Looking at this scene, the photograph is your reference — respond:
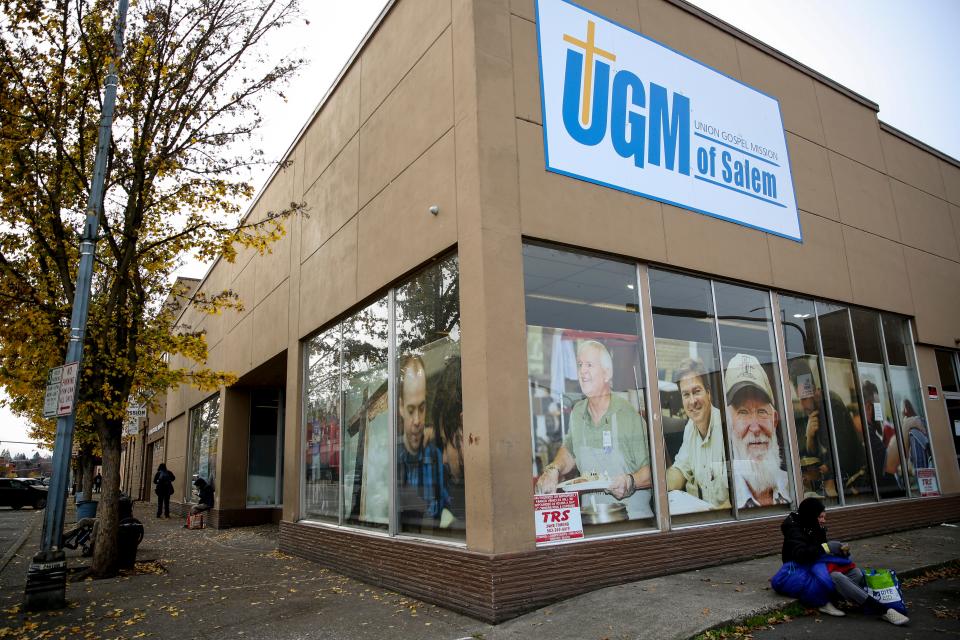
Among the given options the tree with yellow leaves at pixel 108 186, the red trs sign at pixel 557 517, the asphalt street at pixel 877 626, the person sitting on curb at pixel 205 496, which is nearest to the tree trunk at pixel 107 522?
the tree with yellow leaves at pixel 108 186

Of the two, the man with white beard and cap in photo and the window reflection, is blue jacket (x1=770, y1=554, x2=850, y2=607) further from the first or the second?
the window reflection

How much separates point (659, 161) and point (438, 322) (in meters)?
4.14

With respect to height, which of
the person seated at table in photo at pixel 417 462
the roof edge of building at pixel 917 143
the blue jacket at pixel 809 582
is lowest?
the blue jacket at pixel 809 582

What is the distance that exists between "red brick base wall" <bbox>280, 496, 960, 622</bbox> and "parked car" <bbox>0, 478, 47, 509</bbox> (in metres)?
30.7

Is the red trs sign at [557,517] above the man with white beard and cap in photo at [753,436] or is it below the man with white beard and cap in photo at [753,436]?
below

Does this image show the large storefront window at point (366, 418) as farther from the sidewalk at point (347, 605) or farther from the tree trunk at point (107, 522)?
the tree trunk at point (107, 522)

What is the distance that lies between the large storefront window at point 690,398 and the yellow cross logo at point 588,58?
2.43m

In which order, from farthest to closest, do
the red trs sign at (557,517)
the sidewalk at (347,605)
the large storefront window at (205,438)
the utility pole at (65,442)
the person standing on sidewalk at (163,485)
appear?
the person standing on sidewalk at (163,485), the large storefront window at (205,438), the utility pole at (65,442), the red trs sign at (557,517), the sidewalk at (347,605)

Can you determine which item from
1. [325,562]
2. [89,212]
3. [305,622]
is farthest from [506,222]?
[325,562]

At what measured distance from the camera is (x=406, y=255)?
28.9ft

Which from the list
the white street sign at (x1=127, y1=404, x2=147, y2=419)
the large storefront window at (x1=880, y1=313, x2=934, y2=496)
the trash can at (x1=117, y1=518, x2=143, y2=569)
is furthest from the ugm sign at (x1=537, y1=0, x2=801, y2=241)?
the white street sign at (x1=127, y1=404, x2=147, y2=419)

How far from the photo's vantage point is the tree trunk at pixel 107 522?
10062 millimetres

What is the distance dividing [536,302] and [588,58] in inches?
145

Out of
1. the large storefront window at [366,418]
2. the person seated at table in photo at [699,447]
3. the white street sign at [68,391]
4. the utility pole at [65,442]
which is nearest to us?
the utility pole at [65,442]
